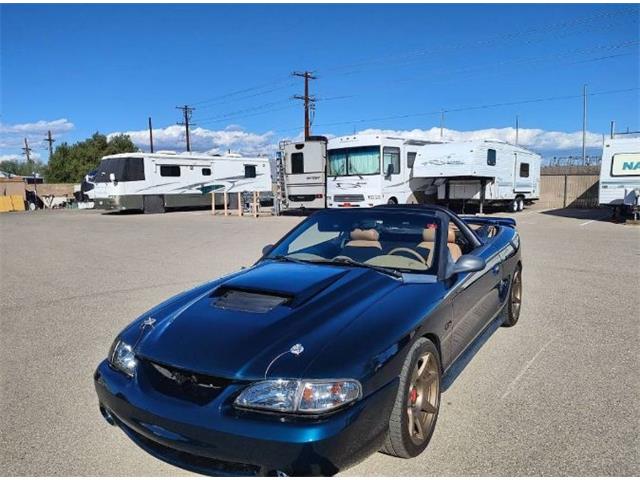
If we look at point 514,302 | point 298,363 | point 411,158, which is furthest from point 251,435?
point 411,158

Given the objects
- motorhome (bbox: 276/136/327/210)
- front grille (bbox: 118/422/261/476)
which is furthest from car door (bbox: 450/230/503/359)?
motorhome (bbox: 276/136/327/210)

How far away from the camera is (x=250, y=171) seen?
103 feet

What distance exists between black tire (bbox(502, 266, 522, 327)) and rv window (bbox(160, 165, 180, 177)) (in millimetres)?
23996

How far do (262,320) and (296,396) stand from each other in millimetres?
600

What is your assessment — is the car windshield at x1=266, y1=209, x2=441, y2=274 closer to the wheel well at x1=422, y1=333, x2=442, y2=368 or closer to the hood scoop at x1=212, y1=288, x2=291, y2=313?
the wheel well at x1=422, y1=333, x2=442, y2=368

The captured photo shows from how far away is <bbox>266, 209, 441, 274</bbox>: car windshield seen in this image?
12.6ft

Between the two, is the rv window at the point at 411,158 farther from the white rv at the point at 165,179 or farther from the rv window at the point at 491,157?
the white rv at the point at 165,179

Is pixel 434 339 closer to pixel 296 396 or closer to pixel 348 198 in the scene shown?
pixel 296 396

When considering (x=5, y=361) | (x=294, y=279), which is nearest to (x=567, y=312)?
(x=294, y=279)

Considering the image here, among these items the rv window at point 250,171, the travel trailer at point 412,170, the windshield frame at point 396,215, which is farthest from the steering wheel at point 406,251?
the rv window at point 250,171

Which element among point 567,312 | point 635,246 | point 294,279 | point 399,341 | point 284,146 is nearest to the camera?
point 399,341

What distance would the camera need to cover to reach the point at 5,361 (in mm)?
4516

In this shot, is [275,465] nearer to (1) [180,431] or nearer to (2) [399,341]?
(1) [180,431]

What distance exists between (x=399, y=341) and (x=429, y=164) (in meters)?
17.6
